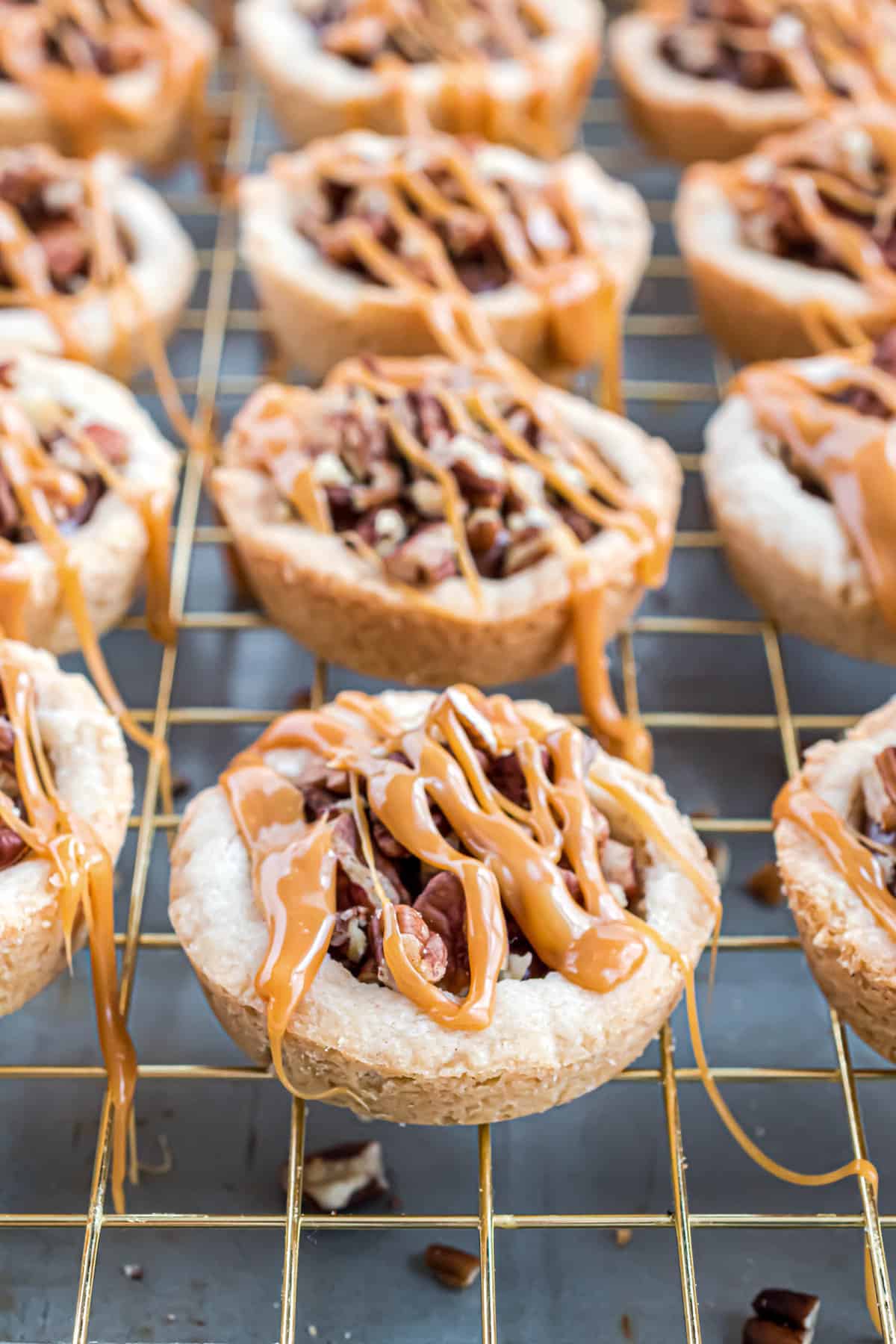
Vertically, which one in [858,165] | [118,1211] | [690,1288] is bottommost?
[118,1211]

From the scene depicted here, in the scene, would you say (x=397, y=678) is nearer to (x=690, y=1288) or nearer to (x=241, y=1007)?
(x=241, y=1007)

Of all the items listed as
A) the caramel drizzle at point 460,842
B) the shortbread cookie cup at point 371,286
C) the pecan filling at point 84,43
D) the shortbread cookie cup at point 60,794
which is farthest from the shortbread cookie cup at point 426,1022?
the pecan filling at point 84,43

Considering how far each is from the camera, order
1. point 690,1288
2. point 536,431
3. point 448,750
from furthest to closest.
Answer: point 536,431, point 448,750, point 690,1288

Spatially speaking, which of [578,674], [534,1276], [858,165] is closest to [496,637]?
[578,674]

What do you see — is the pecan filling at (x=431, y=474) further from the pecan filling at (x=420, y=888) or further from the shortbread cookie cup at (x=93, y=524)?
the pecan filling at (x=420, y=888)

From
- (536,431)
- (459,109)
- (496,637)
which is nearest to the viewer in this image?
(496,637)

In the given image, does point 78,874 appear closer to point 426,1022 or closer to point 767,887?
point 426,1022

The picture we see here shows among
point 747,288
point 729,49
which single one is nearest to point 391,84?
point 729,49

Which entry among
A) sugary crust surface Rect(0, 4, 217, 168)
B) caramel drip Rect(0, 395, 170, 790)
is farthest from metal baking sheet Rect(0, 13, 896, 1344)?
sugary crust surface Rect(0, 4, 217, 168)
